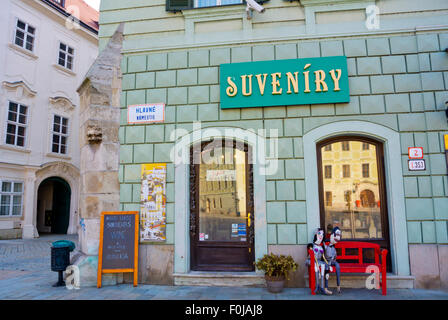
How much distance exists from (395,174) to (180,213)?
13.9 feet

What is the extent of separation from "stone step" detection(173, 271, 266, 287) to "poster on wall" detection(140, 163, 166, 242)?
2.90ft

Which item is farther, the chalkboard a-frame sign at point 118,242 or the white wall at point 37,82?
the white wall at point 37,82

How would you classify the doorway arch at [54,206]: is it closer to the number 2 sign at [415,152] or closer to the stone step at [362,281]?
the stone step at [362,281]

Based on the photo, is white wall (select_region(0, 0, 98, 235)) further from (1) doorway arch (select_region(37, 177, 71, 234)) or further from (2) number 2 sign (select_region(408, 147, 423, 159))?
(2) number 2 sign (select_region(408, 147, 423, 159))

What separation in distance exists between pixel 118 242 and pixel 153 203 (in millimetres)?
1001

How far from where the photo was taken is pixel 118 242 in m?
6.09

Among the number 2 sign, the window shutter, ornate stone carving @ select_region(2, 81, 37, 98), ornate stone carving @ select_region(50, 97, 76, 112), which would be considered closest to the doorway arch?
ornate stone carving @ select_region(50, 97, 76, 112)

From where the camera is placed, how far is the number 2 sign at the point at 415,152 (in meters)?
5.83

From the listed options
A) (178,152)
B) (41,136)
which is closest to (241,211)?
(178,152)

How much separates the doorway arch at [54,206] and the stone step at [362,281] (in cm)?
1540

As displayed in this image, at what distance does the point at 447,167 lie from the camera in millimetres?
5746

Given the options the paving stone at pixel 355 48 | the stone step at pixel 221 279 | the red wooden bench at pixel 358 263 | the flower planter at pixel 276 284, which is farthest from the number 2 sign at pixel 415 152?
the stone step at pixel 221 279

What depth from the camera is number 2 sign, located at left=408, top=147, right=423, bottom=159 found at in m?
5.83

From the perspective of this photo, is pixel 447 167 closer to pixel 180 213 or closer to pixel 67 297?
pixel 180 213
